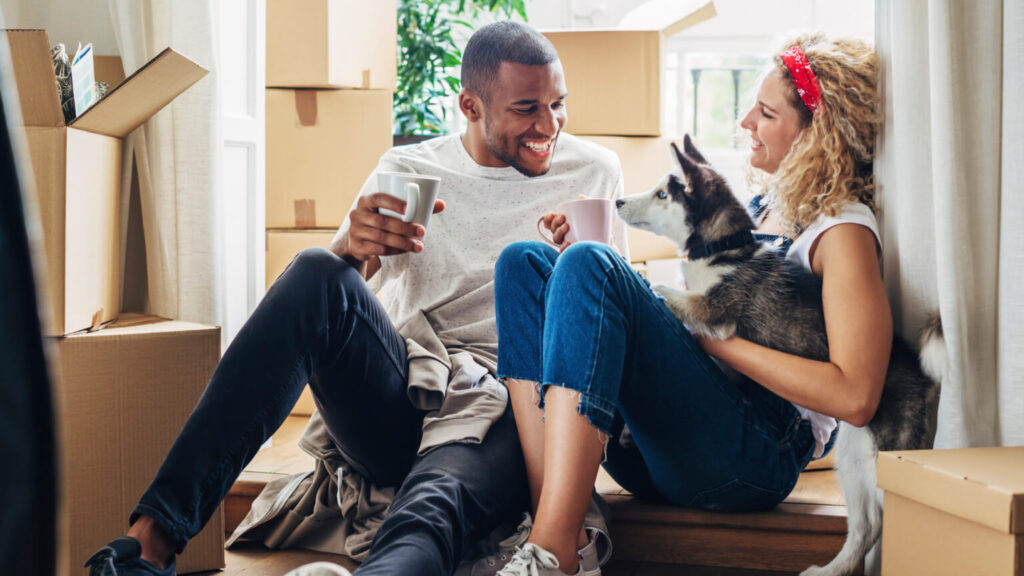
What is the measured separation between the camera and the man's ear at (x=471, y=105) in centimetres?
172

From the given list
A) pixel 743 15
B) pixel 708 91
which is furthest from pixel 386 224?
pixel 708 91

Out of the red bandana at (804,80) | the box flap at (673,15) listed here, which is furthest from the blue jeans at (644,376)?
the box flap at (673,15)

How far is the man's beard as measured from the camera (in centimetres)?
169

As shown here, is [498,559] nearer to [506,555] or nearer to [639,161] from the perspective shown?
[506,555]

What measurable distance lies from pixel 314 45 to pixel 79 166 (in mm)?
1086

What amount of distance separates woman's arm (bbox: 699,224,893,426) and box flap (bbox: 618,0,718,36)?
1.57m

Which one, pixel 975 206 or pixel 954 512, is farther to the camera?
pixel 975 206

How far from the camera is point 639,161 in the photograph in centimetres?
263

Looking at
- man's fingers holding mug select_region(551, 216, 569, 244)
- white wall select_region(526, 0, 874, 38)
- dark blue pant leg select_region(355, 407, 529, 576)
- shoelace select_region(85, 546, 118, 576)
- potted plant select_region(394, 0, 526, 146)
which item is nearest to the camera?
shoelace select_region(85, 546, 118, 576)

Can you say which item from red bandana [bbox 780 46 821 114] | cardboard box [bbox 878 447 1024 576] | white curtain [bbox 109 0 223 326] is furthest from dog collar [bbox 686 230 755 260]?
white curtain [bbox 109 0 223 326]

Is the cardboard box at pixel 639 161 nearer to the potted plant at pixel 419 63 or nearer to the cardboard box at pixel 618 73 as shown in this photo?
the cardboard box at pixel 618 73

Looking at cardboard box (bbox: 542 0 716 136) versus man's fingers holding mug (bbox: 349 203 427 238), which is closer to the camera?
man's fingers holding mug (bbox: 349 203 427 238)

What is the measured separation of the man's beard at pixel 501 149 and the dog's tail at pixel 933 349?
2.62 ft

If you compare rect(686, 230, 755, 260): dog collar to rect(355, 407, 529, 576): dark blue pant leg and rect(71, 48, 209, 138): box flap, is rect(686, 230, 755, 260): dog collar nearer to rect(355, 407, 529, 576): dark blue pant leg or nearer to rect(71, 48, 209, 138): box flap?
rect(355, 407, 529, 576): dark blue pant leg
